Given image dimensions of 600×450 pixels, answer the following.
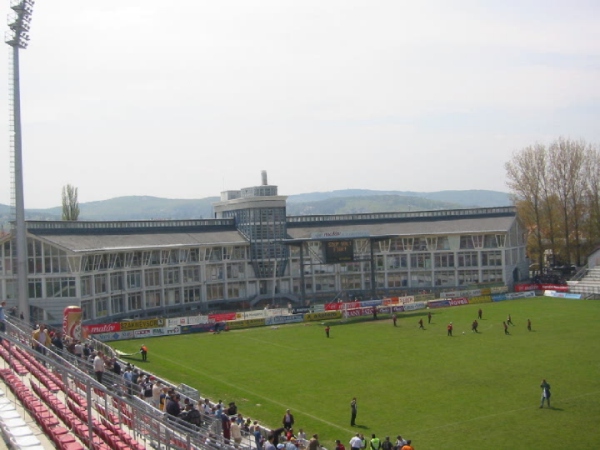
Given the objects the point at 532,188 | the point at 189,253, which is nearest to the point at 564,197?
the point at 532,188

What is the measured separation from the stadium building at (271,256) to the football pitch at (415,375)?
34.5 feet

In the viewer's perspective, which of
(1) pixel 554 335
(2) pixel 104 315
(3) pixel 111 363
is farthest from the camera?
(2) pixel 104 315

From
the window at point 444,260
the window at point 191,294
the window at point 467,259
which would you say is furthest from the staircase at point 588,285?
the window at point 191,294

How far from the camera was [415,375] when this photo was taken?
4125cm

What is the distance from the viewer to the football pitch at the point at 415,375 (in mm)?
30672

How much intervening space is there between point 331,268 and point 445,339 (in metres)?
32.9

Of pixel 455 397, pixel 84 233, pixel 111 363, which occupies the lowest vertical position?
pixel 455 397

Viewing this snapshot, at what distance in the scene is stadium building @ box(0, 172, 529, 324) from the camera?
6812cm

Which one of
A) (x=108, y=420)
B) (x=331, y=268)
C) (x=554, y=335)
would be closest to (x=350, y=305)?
(x=331, y=268)

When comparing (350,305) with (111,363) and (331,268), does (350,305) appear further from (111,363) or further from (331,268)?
(111,363)

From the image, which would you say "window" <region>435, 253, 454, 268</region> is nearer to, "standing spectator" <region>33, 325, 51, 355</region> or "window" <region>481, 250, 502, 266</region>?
"window" <region>481, 250, 502, 266</region>

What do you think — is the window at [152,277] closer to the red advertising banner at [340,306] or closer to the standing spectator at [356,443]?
the red advertising banner at [340,306]

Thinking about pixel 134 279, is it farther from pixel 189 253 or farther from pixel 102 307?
pixel 189 253

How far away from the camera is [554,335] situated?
52.7 meters
